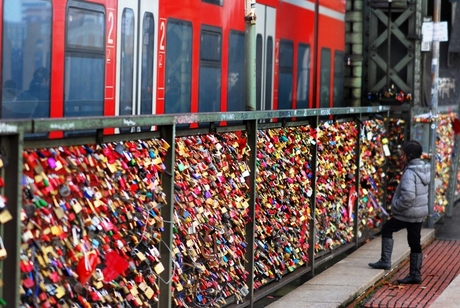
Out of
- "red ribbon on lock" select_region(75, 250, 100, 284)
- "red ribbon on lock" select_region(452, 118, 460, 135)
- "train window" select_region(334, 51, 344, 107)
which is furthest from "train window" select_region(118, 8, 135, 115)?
"train window" select_region(334, 51, 344, 107)

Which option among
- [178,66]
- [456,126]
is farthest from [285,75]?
[178,66]

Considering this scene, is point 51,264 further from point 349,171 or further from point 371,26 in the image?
point 371,26

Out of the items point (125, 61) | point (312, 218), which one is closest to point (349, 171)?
point (312, 218)

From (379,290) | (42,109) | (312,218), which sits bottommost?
(379,290)

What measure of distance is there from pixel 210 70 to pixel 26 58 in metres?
4.63

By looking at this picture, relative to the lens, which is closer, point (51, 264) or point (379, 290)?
point (51, 264)

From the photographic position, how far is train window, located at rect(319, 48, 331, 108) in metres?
19.2

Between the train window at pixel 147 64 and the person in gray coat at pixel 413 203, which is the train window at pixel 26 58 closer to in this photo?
the train window at pixel 147 64

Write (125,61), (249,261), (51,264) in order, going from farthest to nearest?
(125,61), (249,261), (51,264)

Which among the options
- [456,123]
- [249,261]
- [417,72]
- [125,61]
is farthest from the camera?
[456,123]

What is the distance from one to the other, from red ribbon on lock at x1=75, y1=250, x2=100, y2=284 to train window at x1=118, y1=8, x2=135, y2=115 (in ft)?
18.1

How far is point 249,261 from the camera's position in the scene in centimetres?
800

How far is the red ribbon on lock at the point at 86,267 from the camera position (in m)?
5.23

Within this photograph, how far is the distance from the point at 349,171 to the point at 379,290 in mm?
2172
